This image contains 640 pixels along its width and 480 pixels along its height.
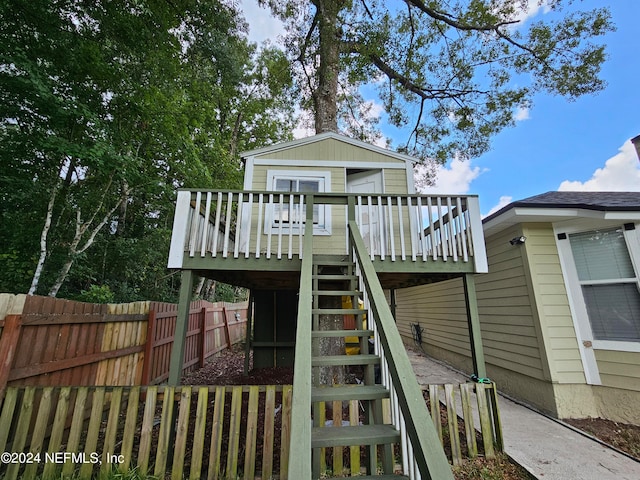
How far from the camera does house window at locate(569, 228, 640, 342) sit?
3902 millimetres

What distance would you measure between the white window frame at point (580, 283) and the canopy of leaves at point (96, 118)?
8.79m

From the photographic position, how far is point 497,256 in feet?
17.6

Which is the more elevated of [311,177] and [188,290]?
[311,177]

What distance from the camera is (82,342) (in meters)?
3.40

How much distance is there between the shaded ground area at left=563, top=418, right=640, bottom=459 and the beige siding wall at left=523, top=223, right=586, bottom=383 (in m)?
0.53

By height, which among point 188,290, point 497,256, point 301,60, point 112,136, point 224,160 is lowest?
point 188,290

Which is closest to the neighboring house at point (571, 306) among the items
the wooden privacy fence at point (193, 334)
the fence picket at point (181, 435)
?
the fence picket at point (181, 435)

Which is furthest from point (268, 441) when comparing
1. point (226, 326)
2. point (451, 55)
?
point (451, 55)

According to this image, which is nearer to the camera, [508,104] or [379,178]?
[379,178]

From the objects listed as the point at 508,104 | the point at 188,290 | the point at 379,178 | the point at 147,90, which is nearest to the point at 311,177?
the point at 379,178

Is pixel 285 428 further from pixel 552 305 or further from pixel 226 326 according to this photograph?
pixel 226 326

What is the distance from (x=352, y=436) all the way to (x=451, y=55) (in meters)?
11.7

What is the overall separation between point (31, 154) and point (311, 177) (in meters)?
6.47

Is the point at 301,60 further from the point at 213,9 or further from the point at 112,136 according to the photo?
the point at 112,136
